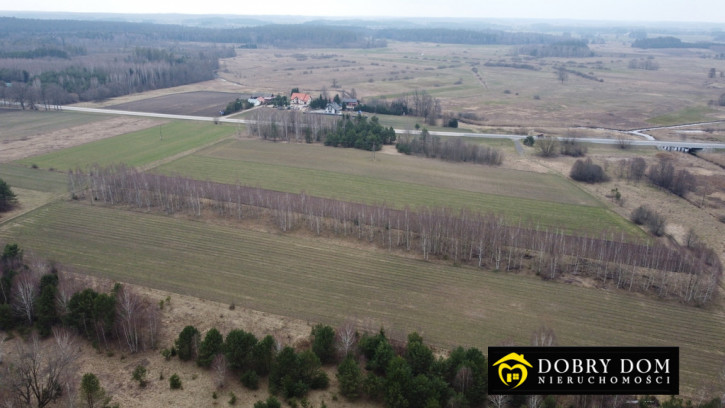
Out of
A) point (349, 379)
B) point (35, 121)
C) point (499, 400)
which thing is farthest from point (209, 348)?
point (35, 121)

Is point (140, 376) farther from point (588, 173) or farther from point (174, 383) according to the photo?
point (588, 173)

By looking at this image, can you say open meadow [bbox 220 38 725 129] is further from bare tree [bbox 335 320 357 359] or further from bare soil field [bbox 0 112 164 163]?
bare tree [bbox 335 320 357 359]

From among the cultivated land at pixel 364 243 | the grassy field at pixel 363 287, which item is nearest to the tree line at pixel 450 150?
the cultivated land at pixel 364 243

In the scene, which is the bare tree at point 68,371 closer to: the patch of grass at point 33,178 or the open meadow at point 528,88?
the patch of grass at point 33,178

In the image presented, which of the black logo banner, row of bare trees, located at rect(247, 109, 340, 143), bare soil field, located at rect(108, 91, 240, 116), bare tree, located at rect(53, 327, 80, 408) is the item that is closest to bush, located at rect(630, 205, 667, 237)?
the black logo banner

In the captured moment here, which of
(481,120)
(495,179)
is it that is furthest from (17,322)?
(481,120)

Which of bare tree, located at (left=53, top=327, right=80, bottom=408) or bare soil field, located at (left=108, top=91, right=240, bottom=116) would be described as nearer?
bare tree, located at (left=53, top=327, right=80, bottom=408)
